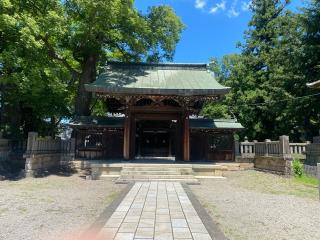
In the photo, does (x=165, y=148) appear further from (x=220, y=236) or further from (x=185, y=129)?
(x=220, y=236)

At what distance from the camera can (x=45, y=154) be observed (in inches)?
636

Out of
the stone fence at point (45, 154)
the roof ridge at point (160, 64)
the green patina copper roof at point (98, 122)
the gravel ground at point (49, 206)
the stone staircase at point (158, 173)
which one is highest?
the roof ridge at point (160, 64)

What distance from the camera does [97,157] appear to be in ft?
58.6

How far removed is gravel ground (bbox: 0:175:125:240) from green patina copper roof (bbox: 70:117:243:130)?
15.2ft

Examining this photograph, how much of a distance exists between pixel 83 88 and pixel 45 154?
572 cm

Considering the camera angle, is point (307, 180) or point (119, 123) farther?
point (119, 123)

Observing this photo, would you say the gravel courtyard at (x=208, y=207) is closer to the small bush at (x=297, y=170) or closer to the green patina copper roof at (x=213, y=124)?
the small bush at (x=297, y=170)

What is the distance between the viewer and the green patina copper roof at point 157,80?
49.4ft

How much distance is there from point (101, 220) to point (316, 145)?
15.0 metres

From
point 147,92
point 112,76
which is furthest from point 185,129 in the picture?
point 112,76

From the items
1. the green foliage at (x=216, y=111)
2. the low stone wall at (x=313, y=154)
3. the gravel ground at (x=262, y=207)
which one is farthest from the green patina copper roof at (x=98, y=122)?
the green foliage at (x=216, y=111)

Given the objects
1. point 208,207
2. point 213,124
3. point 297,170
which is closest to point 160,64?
point 213,124

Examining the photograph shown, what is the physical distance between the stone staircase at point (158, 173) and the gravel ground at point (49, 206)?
1.12 meters

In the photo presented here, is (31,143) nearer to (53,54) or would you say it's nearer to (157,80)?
(53,54)
